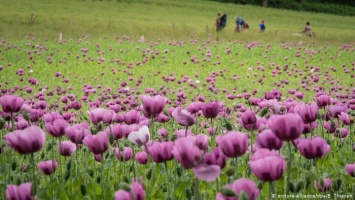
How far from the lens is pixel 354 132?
16.9 feet

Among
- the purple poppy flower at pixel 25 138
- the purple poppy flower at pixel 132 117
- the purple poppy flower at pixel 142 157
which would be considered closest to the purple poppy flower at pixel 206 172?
the purple poppy flower at pixel 25 138

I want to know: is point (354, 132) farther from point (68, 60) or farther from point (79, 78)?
point (68, 60)

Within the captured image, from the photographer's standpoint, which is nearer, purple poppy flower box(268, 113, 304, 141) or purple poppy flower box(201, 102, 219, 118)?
purple poppy flower box(268, 113, 304, 141)

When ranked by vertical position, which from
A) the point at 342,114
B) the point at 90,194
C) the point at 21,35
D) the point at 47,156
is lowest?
the point at 21,35

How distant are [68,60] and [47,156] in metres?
10.1

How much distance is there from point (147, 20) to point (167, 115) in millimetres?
32051

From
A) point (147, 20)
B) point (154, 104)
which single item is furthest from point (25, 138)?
point (147, 20)

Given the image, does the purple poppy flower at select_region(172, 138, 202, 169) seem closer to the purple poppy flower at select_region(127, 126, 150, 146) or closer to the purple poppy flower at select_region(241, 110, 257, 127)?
the purple poppy flower at select_region(127, 126, 150, 146)

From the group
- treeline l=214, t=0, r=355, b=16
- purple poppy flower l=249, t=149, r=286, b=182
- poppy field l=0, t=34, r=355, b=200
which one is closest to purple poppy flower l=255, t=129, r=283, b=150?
poppy field l=0, t=34, r=355, b=200

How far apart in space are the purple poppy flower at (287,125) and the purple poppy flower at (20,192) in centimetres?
88

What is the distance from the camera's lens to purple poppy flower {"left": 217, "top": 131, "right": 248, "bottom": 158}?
1.57 meters

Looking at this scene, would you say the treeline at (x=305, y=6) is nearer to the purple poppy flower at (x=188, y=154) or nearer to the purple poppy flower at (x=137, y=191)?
the purple poppy flower at (x=137, y=191)

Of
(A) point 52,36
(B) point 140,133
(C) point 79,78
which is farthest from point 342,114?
(A) point 52,36

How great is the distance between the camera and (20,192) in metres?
1.46
